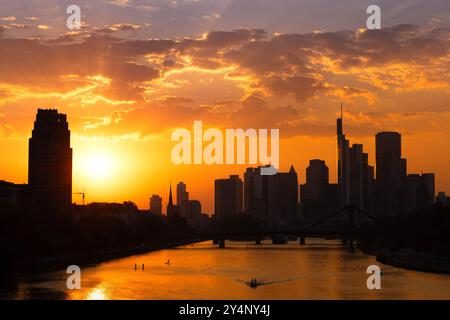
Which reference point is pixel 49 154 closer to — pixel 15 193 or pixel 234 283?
pixel 15 193

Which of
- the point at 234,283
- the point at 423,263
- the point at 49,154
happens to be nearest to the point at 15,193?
the point at 49,154

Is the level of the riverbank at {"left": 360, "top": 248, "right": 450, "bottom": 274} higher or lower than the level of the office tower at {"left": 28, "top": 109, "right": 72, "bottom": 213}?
lower

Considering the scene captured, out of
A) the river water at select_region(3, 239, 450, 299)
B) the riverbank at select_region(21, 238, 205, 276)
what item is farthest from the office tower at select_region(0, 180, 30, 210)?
the river water at select_region(3, 239, 450, 299)

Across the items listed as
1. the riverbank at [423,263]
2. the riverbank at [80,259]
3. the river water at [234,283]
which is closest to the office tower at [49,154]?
the riverbank at [80,259]

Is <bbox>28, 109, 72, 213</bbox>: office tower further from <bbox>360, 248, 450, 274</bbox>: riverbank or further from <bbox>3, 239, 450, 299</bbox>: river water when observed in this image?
<bbox>360, 248, 450, 274</bbox>: riverbank

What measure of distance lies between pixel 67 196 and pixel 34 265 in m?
117

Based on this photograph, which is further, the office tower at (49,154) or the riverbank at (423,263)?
the office tower at (49,154)

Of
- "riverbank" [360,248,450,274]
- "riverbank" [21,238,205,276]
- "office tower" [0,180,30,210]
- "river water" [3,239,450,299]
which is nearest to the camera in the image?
"river water" [3,239,450,299]

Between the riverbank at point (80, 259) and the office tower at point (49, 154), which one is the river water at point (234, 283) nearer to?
the riverbank at point (80, 259)

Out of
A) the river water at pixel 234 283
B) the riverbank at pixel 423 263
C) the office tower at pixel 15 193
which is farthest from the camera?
the office tower at pixel 15 193

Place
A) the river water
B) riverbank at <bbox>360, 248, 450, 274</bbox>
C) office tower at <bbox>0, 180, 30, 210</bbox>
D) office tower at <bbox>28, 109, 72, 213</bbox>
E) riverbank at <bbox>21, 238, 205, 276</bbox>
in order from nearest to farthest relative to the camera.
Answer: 1. the river water
2. riverbank at <bbox>21, 238, 205, 276</bbox>
3. riverbank at <bbox>360, 248, 450, 274</bbox>
4. office tower at <bbox>0, 180, 30, 210</bbox>
5. office tower at <bbox>28, 109, 72, 213</bbox>

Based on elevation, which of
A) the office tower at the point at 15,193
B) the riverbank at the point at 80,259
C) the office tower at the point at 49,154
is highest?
the office tower at the point at 49,154

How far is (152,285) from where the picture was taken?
5650cm
